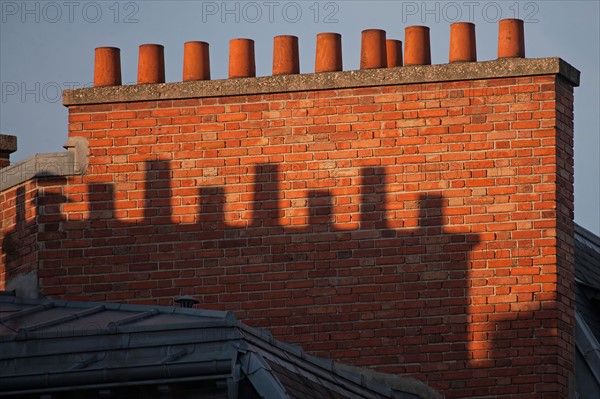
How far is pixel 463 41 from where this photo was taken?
65.6 ft

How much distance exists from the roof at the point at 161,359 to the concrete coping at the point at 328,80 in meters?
4.08

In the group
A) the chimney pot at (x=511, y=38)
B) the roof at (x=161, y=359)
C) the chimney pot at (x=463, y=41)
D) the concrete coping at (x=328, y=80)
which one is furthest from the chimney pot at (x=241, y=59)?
the roof at (x=161, y=359)

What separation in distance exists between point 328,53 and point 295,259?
8.05ft

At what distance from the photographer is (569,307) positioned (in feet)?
63.6

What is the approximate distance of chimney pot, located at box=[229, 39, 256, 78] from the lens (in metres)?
20.2

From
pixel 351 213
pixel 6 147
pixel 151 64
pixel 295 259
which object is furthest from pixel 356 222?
pixel 6 147

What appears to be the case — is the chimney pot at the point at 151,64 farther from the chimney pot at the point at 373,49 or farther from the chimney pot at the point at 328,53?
the chimney pot at the point at 373,49

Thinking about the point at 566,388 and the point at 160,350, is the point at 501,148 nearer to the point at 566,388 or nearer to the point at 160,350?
the point at 566,388

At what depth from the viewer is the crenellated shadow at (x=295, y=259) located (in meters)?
19.2

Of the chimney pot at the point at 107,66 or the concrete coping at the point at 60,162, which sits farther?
the chimney pot at the point at 107,66

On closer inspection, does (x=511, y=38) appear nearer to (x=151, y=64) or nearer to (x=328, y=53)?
(x=328, y=53)

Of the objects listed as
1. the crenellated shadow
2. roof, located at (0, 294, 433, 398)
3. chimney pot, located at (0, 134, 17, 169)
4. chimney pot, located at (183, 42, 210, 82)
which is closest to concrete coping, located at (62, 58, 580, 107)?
chimney pot, located at (183, 42, 210, 82)

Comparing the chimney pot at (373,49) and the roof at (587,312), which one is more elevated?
the chimney pot at (373,49)

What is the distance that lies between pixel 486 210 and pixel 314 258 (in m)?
1.97
